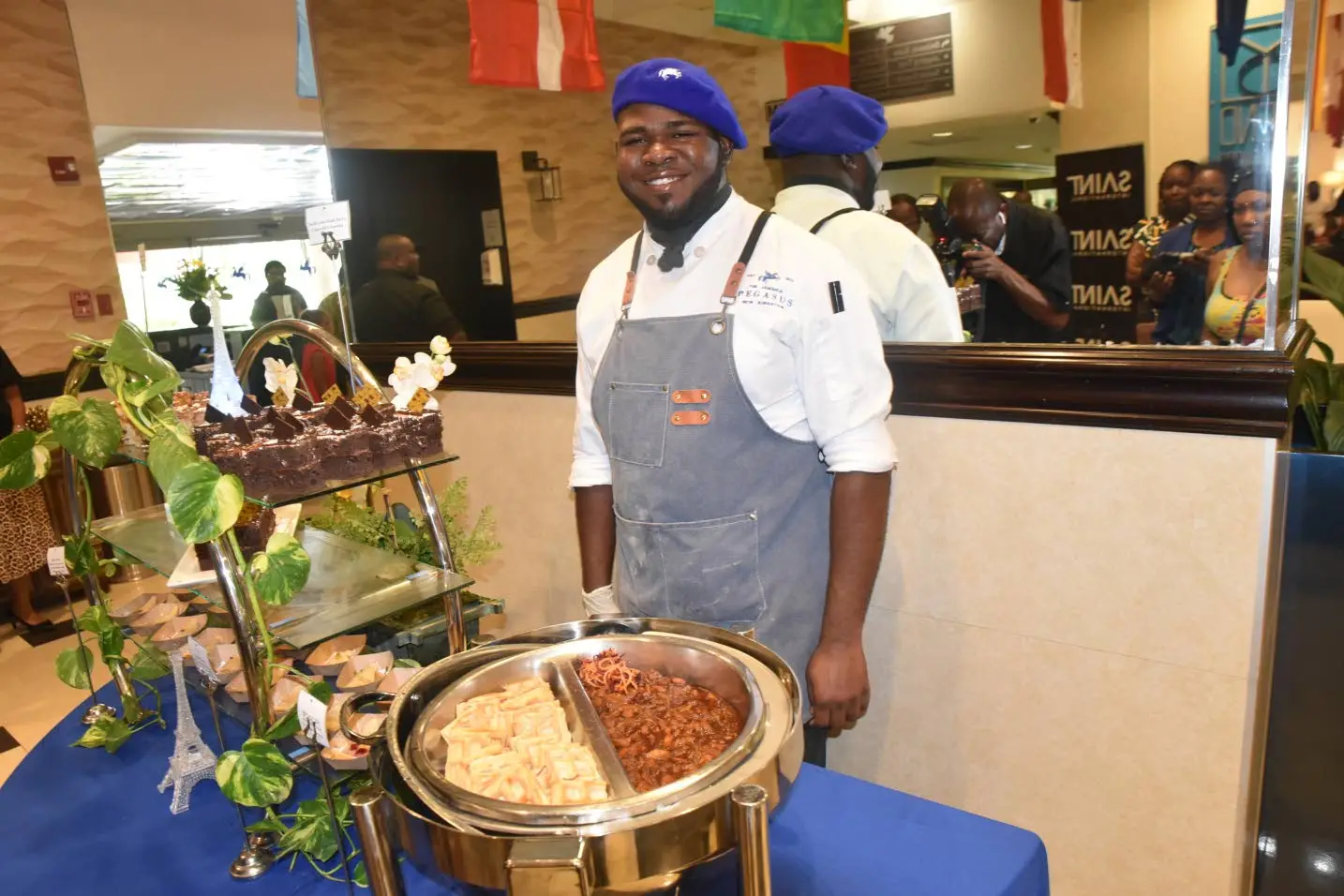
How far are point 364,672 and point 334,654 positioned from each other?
109 millimetres

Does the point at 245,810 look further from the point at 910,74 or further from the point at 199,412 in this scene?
the point at 910,74

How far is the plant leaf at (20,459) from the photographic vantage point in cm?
126

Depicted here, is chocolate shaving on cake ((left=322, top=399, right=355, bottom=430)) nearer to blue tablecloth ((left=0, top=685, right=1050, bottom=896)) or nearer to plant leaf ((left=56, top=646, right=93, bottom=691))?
blue tablecloth ((left=0, top=685, right=1050, bottom=896))

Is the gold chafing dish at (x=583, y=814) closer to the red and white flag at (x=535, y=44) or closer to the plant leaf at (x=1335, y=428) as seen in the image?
the plant leaf at (x=1335, y=428)

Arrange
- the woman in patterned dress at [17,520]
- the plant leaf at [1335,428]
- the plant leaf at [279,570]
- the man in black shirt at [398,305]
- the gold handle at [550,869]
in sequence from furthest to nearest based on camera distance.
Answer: the woman in patterned dress at [17,520], the man in black shirt at [398,305], the plant leaf at [1335,428], the plant leaf at [279,570], the gold handle at [550,869]

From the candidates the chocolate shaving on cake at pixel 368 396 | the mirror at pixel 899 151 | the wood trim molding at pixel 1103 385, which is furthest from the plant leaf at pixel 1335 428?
the chocolate shaving on cake at pixel 368 396

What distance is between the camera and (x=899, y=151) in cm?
231

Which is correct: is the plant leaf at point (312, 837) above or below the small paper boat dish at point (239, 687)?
below

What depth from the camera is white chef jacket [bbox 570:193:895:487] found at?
140cm

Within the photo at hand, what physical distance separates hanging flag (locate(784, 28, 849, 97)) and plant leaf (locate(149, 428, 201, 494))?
1.92 metres

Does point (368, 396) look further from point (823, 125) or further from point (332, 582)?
point (823, 125)

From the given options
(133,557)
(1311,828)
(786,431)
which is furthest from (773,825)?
(1311,828)

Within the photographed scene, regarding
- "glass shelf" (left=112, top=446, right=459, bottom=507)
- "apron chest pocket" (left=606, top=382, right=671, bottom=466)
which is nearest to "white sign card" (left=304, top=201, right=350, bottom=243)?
"glass shelf" (left=112, top=446, right=459, bottom=507)

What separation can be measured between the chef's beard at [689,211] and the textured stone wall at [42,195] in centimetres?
428
